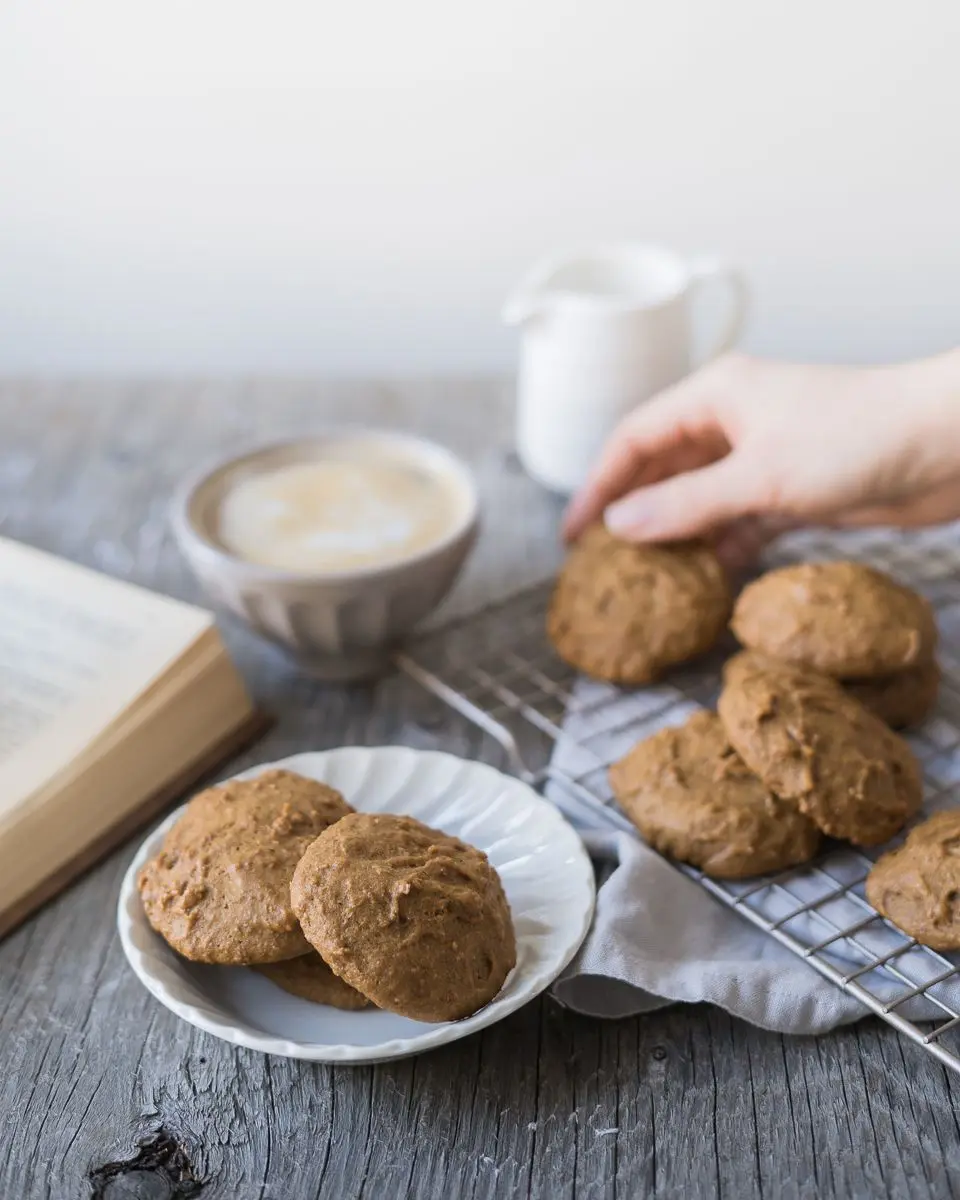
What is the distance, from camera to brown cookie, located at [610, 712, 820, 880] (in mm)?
1020

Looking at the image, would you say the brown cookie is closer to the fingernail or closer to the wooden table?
the wooden table

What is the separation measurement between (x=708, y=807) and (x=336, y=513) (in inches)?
22.1

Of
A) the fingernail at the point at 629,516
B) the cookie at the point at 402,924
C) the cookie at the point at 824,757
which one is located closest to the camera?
the cookie at the point at 402,924

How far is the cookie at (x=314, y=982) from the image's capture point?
0.93m

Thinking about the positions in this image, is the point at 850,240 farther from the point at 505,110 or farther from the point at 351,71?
the point at 351,71

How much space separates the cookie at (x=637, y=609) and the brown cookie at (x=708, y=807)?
0.54 feet

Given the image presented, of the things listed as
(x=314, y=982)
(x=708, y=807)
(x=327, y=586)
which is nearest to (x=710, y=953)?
(x=708, y=807)

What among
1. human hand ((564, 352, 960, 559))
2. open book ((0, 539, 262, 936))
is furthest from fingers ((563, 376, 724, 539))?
open book ((0, 539, 262, 936))

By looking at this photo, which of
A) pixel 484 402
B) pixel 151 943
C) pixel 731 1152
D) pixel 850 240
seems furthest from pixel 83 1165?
pixel 850 240

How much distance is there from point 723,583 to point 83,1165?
819mm

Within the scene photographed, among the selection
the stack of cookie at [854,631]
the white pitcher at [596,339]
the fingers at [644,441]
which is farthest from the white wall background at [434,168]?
the stack of cookie at [854,631]

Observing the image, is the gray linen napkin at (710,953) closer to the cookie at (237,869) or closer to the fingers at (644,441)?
the cookie at (237,869)

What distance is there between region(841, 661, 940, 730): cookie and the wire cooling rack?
0.03 metres

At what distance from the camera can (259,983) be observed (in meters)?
0.97
